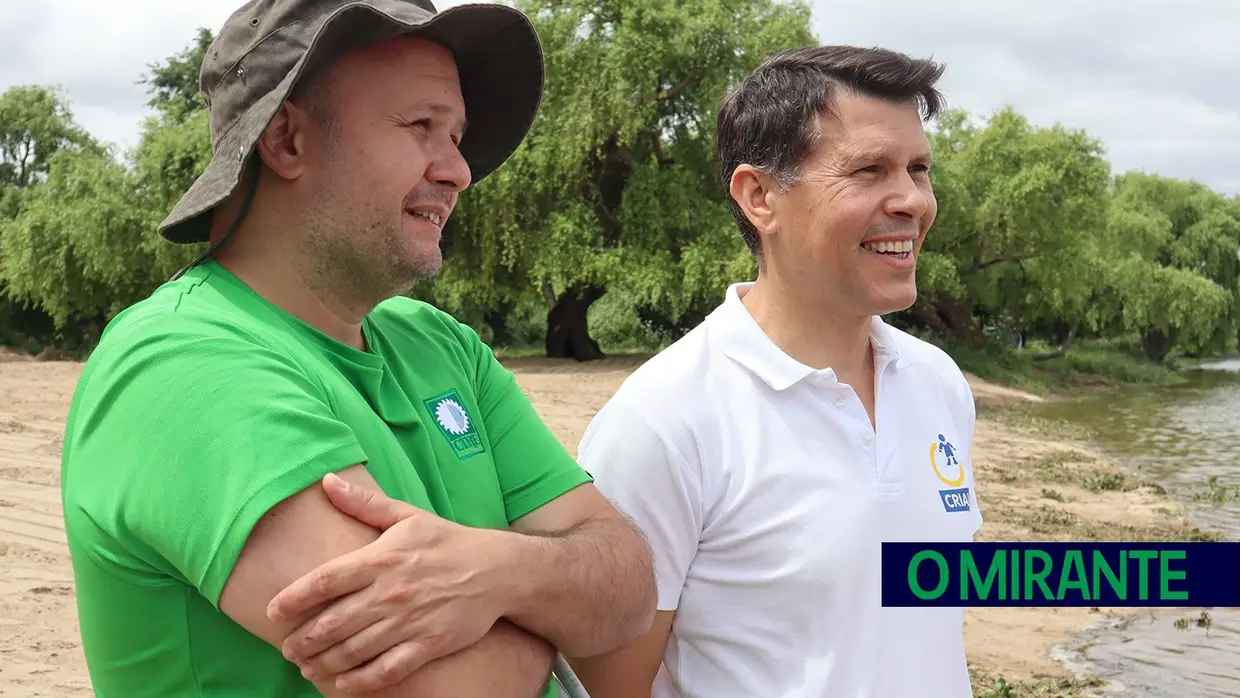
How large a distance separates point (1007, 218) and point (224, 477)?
1045 inches

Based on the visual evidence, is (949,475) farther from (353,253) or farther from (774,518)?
(353,253)

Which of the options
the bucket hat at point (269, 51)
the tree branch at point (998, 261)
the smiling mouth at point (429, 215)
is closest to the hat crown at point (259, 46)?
the bucket hat at point (269, 51)

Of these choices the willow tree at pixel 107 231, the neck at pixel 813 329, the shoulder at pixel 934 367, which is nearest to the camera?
the neck at pixel 813 329

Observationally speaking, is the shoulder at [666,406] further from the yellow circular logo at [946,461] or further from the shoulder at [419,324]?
the yellow circular logo at [946,461]

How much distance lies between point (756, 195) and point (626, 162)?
20.5 m

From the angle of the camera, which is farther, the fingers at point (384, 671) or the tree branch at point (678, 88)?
the tree branch at point (678, 88)

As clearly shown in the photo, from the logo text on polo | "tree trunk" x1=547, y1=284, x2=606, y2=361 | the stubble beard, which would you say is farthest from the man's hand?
"tree trunk" x1=547, y1=284, x2=606, y2=361

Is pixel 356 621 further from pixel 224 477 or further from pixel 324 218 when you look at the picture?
pixel 324 218

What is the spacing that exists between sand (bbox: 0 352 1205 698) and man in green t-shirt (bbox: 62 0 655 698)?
12.0 ft

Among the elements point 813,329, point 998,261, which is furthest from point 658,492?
point 998,261

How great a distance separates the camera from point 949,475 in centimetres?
242

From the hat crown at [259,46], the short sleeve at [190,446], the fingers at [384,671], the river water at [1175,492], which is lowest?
the river water at [1175,492]

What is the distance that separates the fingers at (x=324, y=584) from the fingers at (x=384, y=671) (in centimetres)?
10

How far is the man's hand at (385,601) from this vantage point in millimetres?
1455
